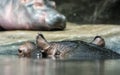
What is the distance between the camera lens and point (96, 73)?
447cm

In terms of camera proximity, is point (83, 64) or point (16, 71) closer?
point (16, 71)

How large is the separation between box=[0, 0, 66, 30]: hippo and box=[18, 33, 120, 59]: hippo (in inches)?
55.7

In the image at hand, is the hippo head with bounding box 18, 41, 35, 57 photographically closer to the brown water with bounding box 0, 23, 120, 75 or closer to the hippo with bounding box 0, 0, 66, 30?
the brown water with bounding box 0, 23, 120, 75

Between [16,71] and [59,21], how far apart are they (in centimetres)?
346

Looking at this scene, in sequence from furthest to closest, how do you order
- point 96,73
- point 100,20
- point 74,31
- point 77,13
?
point 77,13 < point 100,20 < point 74,31 < point 96,73

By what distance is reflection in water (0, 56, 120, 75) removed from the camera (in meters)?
4.50

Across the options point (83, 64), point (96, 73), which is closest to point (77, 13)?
point (83, 64)

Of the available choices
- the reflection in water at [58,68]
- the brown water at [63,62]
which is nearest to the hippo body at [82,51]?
the brown water at [63,62]

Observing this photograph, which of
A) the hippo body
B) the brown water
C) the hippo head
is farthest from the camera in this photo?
the hippo head

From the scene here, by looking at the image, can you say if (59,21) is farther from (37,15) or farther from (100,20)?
(100,20)

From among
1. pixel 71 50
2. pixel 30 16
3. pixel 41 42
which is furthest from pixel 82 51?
pixel 30 16

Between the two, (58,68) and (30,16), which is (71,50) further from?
(30,16)

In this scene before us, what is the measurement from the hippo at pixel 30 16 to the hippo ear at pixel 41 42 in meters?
1.48

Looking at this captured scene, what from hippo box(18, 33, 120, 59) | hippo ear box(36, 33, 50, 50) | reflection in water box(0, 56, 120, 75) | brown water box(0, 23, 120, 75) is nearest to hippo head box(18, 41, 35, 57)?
hippo box(18, 33, 120, 59)
